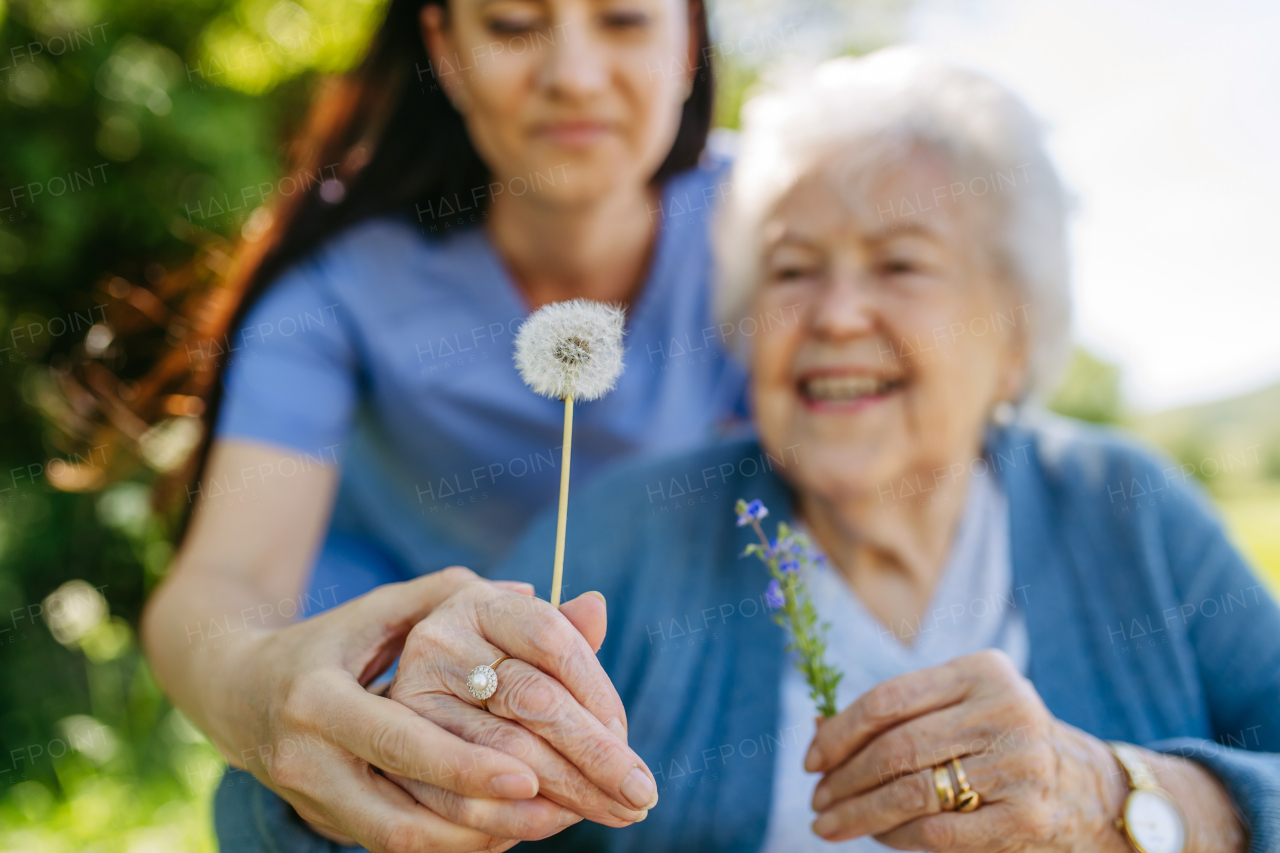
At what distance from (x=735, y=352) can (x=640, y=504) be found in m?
0.38

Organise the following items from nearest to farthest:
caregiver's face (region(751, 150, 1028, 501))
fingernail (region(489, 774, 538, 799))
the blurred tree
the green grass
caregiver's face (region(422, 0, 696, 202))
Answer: fingernail (region(489, 774, 538, 799)), caregiver's face (region(751, 150, 1028, 501)), caregiver's face (region(422, 0, 696, 202)), the blurred tree, the green grass

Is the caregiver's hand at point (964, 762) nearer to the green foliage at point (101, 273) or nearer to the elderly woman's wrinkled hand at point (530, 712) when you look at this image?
the elderly woman's wrinkled hand at point (530, 712)

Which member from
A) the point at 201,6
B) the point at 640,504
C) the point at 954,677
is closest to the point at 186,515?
the point at 640,504

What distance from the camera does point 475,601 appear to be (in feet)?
2.50

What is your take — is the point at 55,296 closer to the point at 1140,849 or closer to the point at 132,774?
the point at 132,774

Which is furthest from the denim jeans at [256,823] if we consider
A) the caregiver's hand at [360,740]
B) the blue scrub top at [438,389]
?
the blue scrub top at [438,389]

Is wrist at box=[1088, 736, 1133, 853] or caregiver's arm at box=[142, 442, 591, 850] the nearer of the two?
caregiver's arm at box=[142, 442, 591, 850]

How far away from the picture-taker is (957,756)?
2.80 ft

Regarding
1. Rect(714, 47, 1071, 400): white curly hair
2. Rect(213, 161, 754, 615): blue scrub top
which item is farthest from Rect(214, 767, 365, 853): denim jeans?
Rect(714, 47, 1071, 400): white curly hair

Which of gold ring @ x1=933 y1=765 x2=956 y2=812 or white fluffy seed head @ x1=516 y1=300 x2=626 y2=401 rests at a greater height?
white fluffy seed head @ x1=516 y1=300 x2=626 y2=401

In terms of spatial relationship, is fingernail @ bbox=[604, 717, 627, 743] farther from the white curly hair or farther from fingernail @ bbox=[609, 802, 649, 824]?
the white curly hair

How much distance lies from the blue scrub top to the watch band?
90cm

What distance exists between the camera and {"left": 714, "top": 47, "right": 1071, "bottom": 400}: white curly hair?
4.27ft

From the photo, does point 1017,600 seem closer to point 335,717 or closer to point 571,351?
point 571,351
